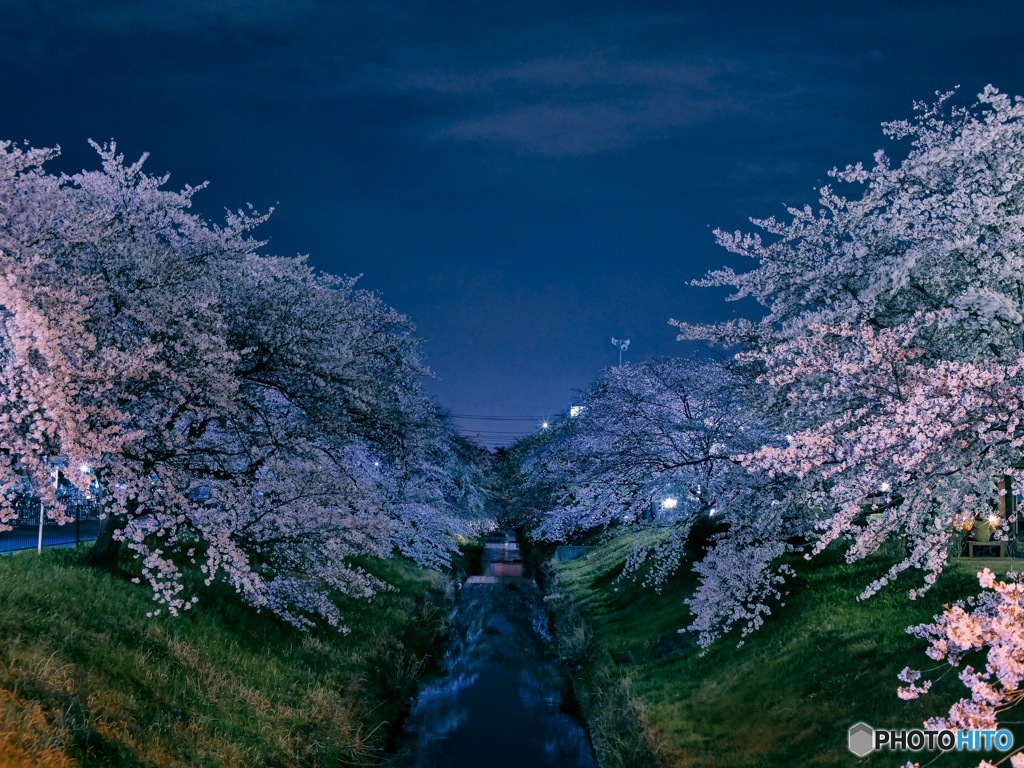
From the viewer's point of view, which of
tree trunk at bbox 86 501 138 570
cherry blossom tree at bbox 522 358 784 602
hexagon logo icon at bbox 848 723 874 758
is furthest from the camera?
cherry blossom tree at bbox 522 358 784 602

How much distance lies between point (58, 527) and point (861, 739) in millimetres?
24117

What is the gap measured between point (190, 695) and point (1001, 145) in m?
18.1

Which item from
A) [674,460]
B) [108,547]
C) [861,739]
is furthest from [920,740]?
[108,547]

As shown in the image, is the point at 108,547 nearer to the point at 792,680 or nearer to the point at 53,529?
the point at 53,529

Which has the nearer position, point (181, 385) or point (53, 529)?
point (181, 385)

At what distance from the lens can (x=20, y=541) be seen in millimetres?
23094

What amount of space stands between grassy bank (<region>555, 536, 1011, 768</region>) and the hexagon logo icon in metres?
0.22

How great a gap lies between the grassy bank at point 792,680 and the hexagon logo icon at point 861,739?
8.7 inches

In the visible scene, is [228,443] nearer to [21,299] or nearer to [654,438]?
[21,299]

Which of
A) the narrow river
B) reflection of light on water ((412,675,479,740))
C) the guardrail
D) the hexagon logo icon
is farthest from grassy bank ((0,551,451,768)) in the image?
the hexagon logo icon

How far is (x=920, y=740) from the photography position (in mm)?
12297

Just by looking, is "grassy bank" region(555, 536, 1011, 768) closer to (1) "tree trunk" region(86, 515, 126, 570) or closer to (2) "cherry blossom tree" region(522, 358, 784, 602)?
(2) "cherry blossom tree" region(522, 358, 784, 602)

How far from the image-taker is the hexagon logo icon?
41.5ft

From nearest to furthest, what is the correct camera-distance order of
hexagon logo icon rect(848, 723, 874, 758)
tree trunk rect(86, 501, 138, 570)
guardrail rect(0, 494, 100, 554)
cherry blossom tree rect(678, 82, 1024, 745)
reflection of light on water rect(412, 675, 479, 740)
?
1. cherry blossom tree rect(678, 82, 1024, 745)
2. hexagon logo icon rect(848, 723, 874, 758)
3. tree trunk rect(86, 501, 138, 570)
4. reflection of light on water rect(412, 675, 479, 740)
5. guardrail rect(0, 494, 100, 554)
